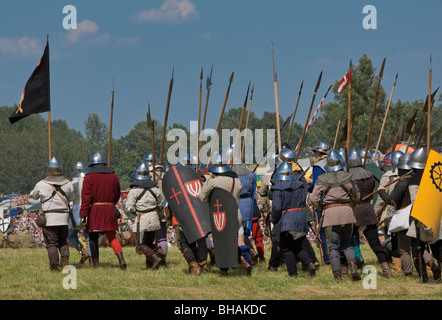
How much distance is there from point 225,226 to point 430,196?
2.38m

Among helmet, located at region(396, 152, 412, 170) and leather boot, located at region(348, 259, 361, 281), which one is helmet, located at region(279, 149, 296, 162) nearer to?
helmet, located at region(396, 152, 412, 170)

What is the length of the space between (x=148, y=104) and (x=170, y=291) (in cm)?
274

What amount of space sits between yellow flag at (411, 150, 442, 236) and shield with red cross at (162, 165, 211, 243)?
102 inches

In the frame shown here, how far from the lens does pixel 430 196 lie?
25.1 ft

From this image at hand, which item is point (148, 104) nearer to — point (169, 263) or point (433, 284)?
point (169, 263)

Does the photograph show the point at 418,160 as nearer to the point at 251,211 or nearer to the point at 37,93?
the point at 251,211

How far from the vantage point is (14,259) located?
1178cm

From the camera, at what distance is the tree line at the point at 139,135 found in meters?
40.4

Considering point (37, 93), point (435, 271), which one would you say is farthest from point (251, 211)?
point (37, 93)

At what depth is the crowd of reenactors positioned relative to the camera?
816 centimetres

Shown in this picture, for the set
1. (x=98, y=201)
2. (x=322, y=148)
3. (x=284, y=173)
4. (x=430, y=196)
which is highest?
(x=322, y=148)

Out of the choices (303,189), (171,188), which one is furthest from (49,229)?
(303,189)

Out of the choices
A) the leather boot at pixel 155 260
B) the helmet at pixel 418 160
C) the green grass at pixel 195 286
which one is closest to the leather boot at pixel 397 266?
the green grass at pixel 195 286

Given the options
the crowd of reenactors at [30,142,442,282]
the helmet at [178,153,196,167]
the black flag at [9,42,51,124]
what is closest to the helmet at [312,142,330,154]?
the crowd of reenactors at [30,142,442,282]
